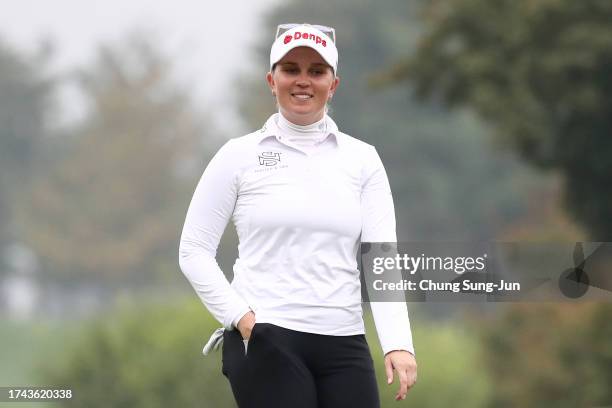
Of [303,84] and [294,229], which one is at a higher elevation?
Answer: [303,84]

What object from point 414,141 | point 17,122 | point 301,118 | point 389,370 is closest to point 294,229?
point 301,118

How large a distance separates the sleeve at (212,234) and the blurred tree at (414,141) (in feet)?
168

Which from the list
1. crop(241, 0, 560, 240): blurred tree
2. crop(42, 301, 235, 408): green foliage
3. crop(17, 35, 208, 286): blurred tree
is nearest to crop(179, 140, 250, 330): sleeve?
crop(42, 301, 235, 408): green foliage

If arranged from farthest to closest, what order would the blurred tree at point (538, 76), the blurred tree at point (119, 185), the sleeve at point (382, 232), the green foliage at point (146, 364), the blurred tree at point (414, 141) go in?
the blurred tree at point (119, 185)
the blurred tree at point (414, 141)
the blurred tree at point (538, 76)
the green foliage at point (146, 364)
the sleeve at point (382, 232)

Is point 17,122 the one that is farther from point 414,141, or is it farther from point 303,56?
point 303,56

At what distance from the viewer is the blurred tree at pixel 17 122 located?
6356cm

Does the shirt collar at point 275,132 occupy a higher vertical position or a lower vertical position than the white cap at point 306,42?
lower

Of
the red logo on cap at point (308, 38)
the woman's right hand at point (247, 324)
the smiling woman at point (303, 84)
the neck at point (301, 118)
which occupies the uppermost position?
the red logo on cap at point (308, 38)

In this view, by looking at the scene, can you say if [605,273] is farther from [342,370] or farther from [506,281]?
[342,370]

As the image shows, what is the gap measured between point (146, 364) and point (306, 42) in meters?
11.5

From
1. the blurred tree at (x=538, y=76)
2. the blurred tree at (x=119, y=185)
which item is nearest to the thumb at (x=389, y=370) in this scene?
the blurred tree at (x=538, y=76)

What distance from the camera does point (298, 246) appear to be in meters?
4.50

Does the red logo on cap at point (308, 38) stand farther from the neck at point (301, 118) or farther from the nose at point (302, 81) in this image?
the neck at point (301, 118)

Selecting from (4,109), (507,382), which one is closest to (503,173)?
(4,109)
